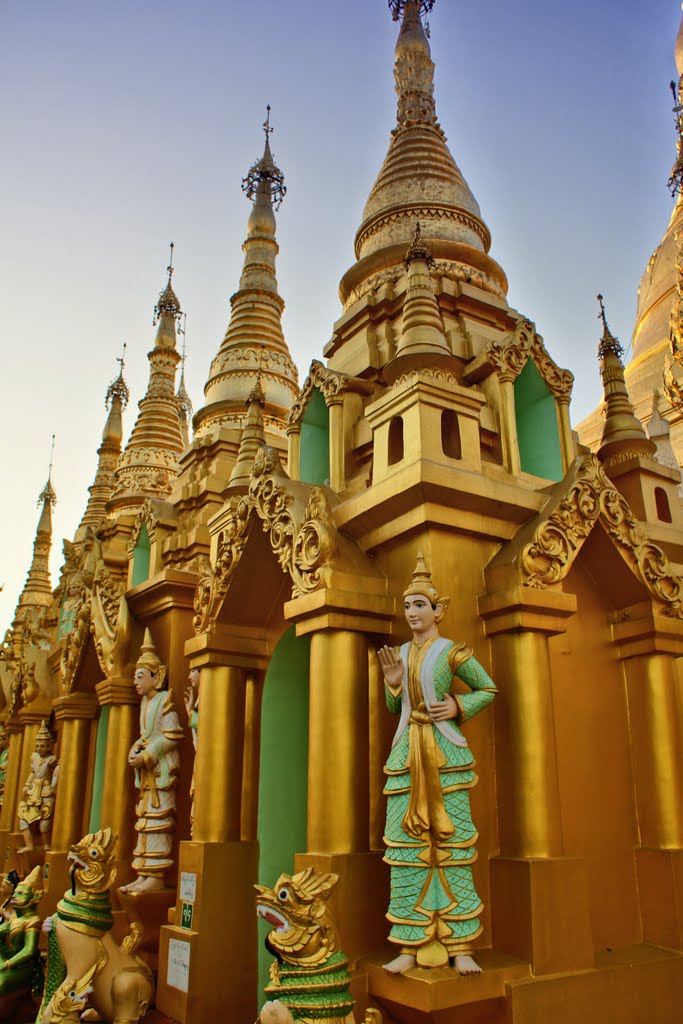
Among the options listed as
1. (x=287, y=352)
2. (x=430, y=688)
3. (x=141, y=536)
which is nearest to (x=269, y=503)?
(x=430, y=688)

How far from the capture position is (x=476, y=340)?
33.2ft

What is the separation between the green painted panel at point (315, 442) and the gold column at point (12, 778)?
11196mm

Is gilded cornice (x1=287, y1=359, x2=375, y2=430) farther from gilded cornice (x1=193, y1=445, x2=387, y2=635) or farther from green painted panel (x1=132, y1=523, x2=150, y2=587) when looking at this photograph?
green painted panel (x1=132, y1=523, x2=150, y2=587)

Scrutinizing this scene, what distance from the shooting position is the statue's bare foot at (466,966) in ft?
16.6

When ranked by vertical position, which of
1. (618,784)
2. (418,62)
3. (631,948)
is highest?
(418,62)

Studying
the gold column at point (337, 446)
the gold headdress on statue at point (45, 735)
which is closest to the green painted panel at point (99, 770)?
the gold headdress on statue at point (45, 735)

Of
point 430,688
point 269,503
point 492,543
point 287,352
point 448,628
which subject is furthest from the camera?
point 287,352

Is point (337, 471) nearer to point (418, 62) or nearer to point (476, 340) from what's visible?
point (476, 340)

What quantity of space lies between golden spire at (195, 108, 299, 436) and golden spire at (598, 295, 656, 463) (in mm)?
6901

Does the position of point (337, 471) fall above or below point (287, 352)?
below

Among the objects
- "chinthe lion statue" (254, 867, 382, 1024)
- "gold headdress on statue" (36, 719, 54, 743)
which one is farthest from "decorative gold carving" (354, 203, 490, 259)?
"gold headdress on statue" (36, 719, 54, 743)

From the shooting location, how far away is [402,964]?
5.12 metres

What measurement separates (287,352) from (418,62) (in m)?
6.22

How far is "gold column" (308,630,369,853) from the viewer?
236 inches
